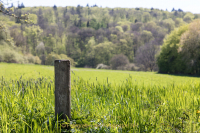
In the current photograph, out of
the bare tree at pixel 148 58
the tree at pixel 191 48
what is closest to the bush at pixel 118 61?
the bare tree at pixel 148 58

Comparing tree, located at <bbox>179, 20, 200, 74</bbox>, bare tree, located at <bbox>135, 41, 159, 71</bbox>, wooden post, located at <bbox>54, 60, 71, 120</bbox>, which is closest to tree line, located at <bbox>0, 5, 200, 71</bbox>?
bare tree, located at <bbox>135, 41, 159, 71</bbox>

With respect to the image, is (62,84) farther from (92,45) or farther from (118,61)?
(92,45)

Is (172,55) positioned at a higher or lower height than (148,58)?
lower

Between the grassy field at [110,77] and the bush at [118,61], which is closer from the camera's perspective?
the grassy field at [110,77]

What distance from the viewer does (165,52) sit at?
22.9 meters

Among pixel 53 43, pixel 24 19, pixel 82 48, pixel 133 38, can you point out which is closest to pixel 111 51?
pixel 133 38

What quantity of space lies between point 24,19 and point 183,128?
466cm

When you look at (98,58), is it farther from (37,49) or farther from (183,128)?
(183,128)

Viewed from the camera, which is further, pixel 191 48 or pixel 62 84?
pixel 191 48

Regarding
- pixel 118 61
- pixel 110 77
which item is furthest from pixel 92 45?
pixel 110 77

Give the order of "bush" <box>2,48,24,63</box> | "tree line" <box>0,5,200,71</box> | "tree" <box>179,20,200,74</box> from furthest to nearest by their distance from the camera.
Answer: "tree line" <box>0,5,200,71</box> → "bush" <box>2,48,24,63</box> → "tree" <box>179,20,200,74</box>

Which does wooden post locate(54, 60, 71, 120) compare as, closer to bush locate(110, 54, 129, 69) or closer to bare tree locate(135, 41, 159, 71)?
bare tree locate(135, 41, 159, 71)

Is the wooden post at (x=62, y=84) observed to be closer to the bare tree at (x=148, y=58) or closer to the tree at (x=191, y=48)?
→ the tree at (x=191, y=48)

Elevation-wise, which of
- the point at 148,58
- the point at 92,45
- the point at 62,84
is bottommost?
the point at 62,84
